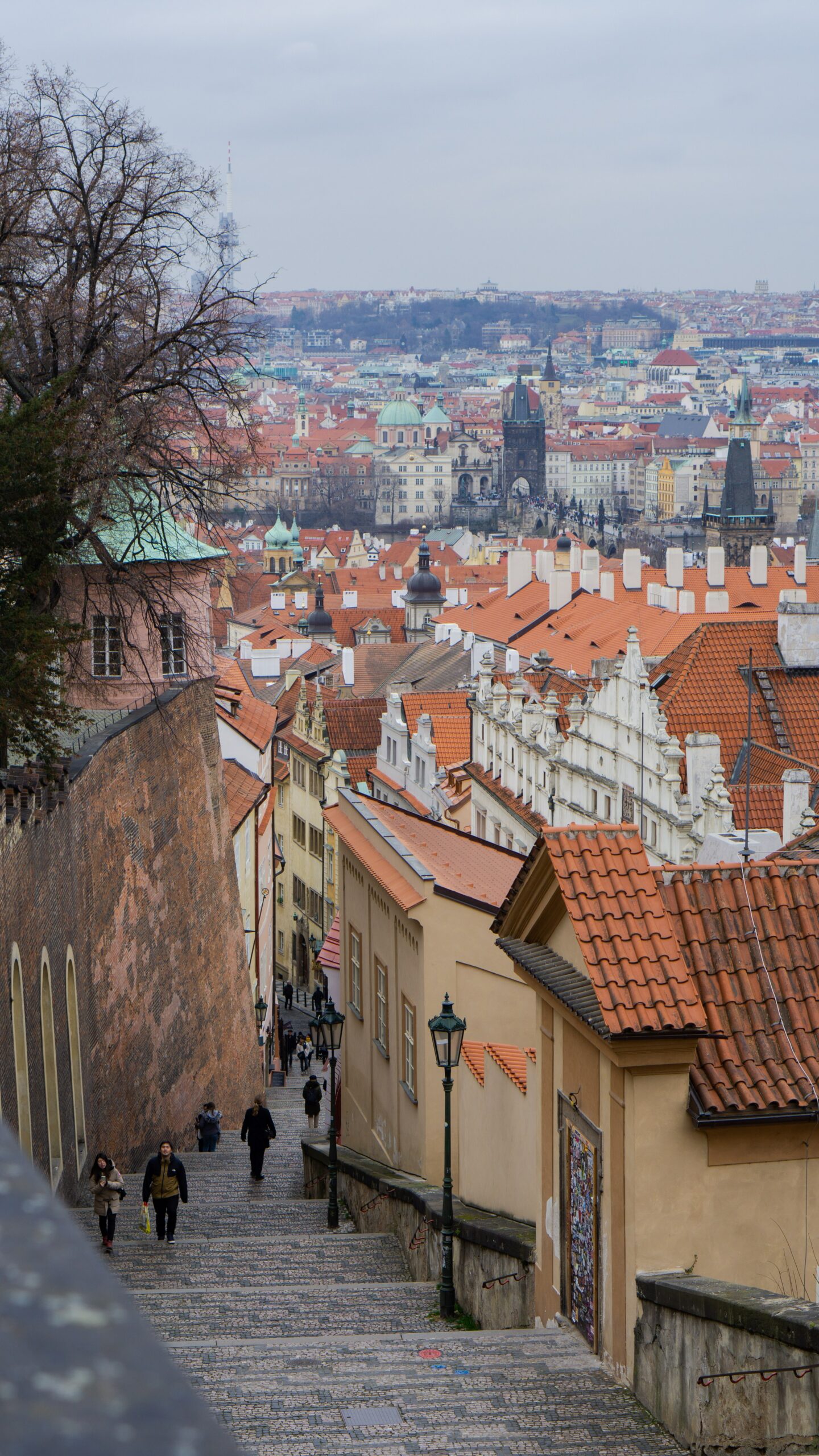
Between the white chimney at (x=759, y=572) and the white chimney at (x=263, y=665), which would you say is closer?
the white chimney at (x=759, y=572)

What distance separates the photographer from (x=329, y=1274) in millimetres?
11070

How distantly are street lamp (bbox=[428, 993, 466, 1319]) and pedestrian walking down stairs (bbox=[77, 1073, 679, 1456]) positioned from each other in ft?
0.57

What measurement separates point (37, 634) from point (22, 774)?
2.03 m

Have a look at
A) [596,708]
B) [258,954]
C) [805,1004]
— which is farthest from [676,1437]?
[258,954]

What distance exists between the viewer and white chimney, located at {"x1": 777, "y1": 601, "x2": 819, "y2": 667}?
30.7m

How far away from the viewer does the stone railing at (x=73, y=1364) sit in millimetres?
670

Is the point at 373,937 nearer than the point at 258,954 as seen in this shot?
Yes

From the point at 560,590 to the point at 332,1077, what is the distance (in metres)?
40.7

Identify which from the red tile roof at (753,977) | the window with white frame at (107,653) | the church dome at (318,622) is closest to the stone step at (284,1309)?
the red tile roof at (753,977)

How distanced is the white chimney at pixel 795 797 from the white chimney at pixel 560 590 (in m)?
30.3

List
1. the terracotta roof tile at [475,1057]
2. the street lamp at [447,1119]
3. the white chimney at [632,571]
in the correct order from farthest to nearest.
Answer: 1. the white chimney at [632,571]
2. the terracotta roof tile at [475,1057]
3. the street lamp at [447,1119]

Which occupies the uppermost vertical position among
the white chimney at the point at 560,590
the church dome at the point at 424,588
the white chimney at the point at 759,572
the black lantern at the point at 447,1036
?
the church dome at the point at 424,588

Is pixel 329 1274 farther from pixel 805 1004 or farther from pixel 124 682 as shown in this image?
pixel 124 682

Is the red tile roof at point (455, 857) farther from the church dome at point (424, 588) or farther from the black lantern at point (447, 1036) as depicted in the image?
the church dome at point (424, 588)
